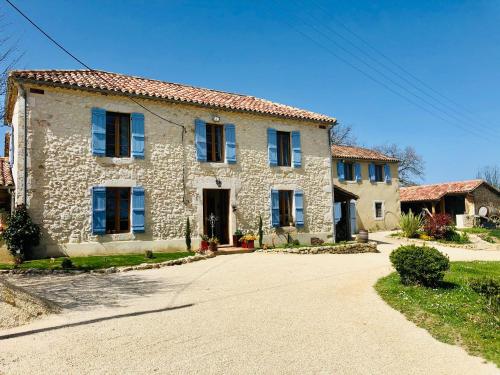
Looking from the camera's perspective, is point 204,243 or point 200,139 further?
point 200,139

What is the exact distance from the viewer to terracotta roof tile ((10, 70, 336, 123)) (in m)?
12.3

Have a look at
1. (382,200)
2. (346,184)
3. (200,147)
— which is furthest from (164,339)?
(382,200)

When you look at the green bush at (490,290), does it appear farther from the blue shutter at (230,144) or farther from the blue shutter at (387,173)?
the blue shutter at (387,173)

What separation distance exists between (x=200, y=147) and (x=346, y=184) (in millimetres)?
12882

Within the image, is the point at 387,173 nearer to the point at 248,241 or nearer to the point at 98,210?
the point at 248,241

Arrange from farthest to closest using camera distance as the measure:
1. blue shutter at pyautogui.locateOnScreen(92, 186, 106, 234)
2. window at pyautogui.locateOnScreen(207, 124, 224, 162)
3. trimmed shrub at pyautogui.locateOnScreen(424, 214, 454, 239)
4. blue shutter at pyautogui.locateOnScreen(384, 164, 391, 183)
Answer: blue shutter at pyautogui.locateOnScreen(384, 164, 391, 183), trimmed shrub at pyautogui.locateOnScreen(424, 214, 454, 239), window at pyautogui.locateOnScreen(207, 124, 224, 162), blue shutter at pyautogui.locateOnScreen(92, 186, 106, 234)

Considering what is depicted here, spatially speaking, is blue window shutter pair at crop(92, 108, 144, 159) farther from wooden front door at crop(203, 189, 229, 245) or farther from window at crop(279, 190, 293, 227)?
window at crop(279, 190, 293, 227)

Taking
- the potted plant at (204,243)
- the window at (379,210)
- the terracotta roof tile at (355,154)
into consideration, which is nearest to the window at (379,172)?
the terracotta roof tile at (355,154)

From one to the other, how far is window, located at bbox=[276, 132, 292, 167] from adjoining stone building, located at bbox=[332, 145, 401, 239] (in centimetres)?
756

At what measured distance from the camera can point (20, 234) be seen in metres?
10.9

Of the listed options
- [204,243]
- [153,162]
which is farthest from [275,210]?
[153,162]

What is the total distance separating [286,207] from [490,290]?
1118 centimetres

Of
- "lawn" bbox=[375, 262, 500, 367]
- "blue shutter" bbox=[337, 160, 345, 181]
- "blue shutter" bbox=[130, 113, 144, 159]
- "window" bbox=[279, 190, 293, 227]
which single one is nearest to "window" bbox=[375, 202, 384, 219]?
"blue shutter" bbox=[337, 160, 345, 181]

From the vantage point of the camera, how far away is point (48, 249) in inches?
459
